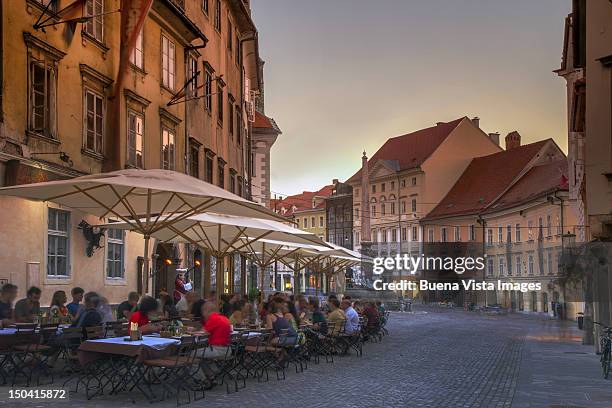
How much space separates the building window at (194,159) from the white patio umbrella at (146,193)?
1344 centimetres

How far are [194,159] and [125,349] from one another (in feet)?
62.2

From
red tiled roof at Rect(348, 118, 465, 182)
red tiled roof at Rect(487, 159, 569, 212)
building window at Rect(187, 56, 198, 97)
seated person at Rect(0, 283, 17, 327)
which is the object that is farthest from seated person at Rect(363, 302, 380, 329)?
red tiled roof at Rect(348, 118, 465, 182)

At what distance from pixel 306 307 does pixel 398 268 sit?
67.4m

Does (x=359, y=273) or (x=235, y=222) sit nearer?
(x=235, y=222)

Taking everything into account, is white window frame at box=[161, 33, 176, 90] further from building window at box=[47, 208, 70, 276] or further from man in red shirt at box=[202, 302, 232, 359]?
man in red shirt at box=[202, 302, 232, 359]

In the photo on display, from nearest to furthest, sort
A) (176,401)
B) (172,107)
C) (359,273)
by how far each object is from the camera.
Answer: (176,401)
(172,107)
(359,273)

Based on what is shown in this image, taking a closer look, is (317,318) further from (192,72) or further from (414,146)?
(414,146)

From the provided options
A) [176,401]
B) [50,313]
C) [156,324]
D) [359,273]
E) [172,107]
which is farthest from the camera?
[359,273]

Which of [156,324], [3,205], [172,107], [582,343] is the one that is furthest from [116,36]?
[582,343]

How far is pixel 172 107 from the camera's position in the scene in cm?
2658

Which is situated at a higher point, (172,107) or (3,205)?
(172,107)

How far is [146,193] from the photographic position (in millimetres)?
14438

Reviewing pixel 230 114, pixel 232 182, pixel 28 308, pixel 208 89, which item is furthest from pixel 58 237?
pixel 230 114

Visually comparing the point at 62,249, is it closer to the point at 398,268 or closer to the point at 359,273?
the point at 359,273
